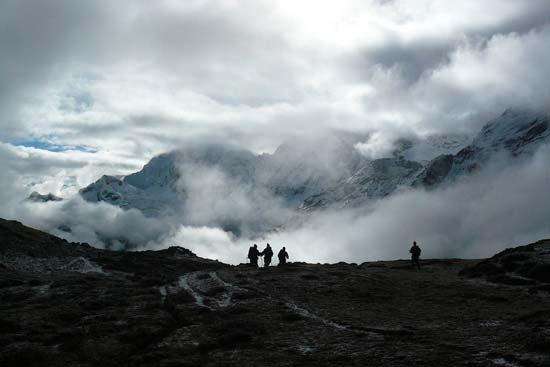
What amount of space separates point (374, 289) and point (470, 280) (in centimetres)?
1090

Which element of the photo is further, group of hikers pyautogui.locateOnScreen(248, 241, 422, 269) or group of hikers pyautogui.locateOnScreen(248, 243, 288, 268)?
group of hikers pyautogui.locateOnScreen(248, 243, 288, 268)

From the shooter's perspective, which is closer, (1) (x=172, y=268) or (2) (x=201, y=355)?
(2) (x=201, y=355)

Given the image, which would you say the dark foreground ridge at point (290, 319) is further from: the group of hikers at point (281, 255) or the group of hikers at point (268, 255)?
the group of hikers at point (268, 255)

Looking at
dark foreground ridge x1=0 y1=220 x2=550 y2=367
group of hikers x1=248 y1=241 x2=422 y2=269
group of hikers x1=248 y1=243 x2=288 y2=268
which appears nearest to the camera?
dark foreground ridge x1=0 y1=220 x2=550 y2=367

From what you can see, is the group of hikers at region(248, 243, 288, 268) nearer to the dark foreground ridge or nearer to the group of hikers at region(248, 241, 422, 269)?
the group of hikers at region(248, 241, 422, 269)

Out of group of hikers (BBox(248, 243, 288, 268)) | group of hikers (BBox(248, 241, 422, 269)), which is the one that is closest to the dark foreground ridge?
group of hikers (BBox(248, 241, 422, 269))

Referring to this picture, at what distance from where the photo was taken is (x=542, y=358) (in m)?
16.5

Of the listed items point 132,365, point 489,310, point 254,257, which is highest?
point 254,257

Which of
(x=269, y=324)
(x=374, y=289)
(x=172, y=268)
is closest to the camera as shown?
(x=269, y=324)

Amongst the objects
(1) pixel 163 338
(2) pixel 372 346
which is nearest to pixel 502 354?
(2) pixel 372 346

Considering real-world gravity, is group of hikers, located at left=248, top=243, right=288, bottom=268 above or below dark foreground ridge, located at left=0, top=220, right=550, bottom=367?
above

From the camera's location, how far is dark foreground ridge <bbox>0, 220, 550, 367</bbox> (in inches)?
778

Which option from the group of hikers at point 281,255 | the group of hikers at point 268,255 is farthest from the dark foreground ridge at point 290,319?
the group of hikers at point 268,255

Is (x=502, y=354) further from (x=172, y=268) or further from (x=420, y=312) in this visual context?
(x=172, y=268)
